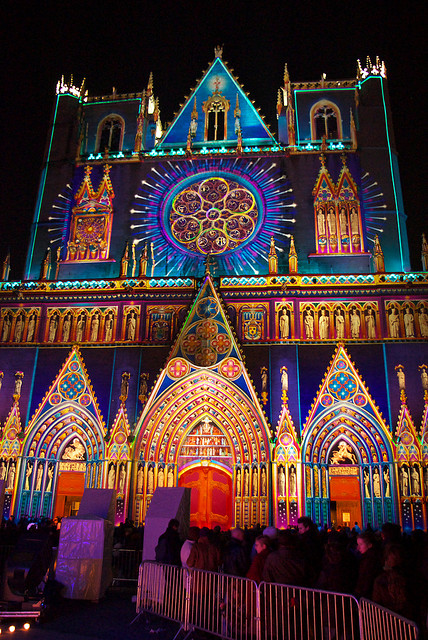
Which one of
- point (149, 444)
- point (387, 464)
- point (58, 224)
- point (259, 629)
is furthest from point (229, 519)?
point (58, 224)

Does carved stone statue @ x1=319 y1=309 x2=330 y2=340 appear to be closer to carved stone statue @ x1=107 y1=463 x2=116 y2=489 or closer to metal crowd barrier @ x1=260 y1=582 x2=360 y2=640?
carved stone statue @ x1=107 y1=463 x2=116 y2=489

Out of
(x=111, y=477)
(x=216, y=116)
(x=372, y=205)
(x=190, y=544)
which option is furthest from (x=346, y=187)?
(x=190, y=544)

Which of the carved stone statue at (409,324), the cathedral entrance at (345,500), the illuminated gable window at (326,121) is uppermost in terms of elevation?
the illuminated gable window at (326,121)

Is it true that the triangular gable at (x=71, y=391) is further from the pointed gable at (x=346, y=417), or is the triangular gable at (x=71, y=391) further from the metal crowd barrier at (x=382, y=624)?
the metal crowd barrier at (x=382, y=624)

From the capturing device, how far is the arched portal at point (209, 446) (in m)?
20.5

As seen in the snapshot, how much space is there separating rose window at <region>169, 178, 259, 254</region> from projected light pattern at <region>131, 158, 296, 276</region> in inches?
1.9

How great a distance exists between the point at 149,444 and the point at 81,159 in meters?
15.7

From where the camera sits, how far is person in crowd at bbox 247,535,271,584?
25.7 feet

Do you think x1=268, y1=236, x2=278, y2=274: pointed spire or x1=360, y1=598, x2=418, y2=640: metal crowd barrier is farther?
x1=268, y1=236, x2=278, y2=274: pointed spire

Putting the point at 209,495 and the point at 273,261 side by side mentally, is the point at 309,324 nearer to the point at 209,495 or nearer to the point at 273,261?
the point at 273,261

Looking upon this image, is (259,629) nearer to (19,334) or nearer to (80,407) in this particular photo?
(80,407)

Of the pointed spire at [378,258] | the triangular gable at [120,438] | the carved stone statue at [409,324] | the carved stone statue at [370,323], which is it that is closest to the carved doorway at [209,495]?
the triangular gable at [120,438]

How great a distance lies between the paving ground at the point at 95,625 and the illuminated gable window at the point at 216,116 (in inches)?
909

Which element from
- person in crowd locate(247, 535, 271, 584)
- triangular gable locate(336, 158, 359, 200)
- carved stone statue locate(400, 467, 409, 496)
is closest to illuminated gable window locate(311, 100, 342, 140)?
triangular gable locate(336, 158, 359, 200)
